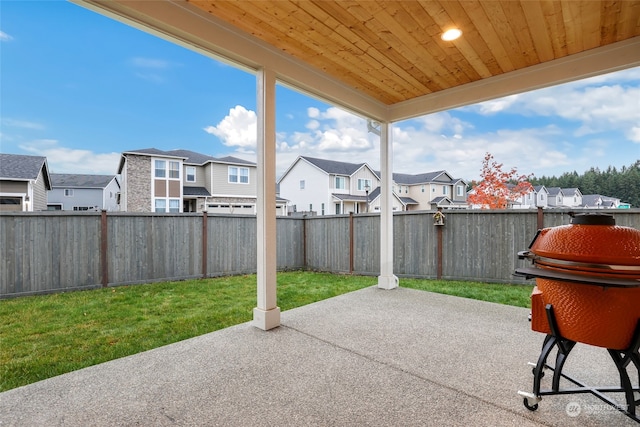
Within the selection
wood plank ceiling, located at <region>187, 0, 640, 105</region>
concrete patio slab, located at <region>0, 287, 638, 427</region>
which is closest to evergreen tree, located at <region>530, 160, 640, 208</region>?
wood plank ceiling, located at <region>187, 0, 640, 105</region>

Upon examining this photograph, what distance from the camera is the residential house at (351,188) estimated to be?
14.6 metres

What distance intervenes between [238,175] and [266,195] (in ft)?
33.5

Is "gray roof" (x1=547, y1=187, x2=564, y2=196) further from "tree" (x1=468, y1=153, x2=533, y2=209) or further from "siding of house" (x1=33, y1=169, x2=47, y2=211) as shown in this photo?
"siding of house" (x1=33, y1=169, x2=47, y2=211)

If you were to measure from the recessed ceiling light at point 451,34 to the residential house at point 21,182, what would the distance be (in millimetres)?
5746

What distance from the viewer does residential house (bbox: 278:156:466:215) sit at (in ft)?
48.0

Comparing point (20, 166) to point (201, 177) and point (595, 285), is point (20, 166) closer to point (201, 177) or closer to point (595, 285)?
point (595, 285)

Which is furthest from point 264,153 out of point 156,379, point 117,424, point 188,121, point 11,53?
point 188,121

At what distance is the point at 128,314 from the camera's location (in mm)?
3484

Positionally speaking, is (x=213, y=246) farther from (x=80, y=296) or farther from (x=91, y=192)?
(x=91, y=192)

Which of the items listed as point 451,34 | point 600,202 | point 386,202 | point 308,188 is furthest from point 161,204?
point 600,202

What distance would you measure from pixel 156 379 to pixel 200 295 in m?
2.59

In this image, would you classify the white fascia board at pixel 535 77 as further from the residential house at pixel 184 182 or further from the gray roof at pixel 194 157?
the gray roof at pixel 194 157

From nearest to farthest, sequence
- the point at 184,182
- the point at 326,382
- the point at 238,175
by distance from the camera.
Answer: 1. the point at 326,382
2. the point at 184,182
3. the point at 238,175

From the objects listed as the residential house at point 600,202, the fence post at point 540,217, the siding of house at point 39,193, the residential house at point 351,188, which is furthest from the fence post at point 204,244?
the residential house at point 351,188
